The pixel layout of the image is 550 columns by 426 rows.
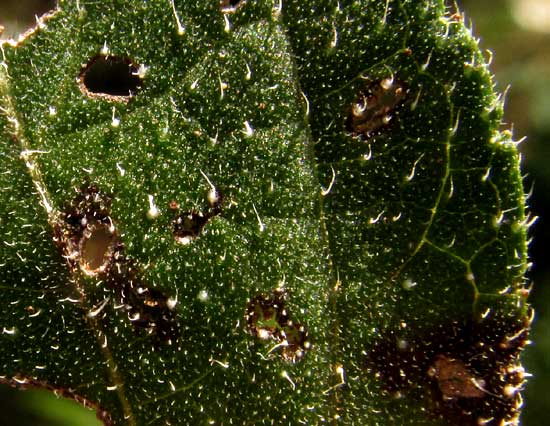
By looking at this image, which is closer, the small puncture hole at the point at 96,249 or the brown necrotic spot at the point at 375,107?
the brown necrotic spot at the point at 375,107

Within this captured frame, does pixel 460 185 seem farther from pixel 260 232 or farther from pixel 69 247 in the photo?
pixel 69 247

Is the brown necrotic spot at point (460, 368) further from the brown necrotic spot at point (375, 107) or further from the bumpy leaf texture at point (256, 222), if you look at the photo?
the brown necrotic spot at point (375, 107)

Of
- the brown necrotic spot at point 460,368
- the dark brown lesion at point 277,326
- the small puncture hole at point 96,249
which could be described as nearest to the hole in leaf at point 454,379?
the brown necrotic spot at point 460,368

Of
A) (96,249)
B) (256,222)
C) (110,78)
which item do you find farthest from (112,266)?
(110,78)

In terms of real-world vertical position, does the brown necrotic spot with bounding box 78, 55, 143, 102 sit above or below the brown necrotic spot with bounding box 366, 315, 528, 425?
above

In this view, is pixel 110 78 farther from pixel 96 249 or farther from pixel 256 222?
pixel 256 222

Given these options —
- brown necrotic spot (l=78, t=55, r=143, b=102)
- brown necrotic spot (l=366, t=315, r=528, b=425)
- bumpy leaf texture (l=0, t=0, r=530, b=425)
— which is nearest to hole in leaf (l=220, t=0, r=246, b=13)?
bumpy leaf texture (l=0, t=0, r=530, b=425)

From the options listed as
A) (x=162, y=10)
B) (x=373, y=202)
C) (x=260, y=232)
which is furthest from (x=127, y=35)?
(x=373, y=202)

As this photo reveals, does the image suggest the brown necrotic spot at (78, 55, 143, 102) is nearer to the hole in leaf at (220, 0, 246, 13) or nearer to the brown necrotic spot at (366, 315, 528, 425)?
the hole in leaf at (220, 0, 246, 13)
